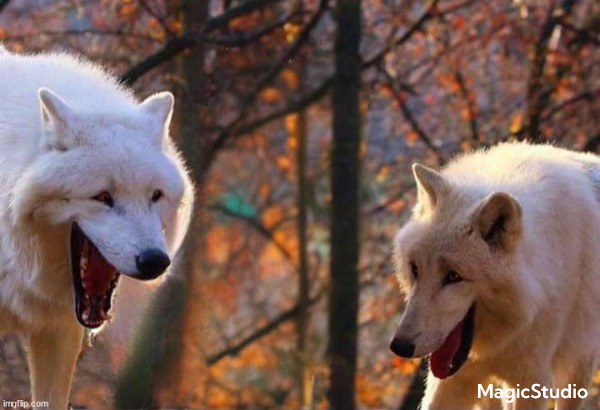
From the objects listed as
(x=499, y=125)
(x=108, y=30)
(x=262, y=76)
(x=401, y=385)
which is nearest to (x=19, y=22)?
(x=108, y=30)

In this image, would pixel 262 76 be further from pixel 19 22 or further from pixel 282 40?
pixel 19 22

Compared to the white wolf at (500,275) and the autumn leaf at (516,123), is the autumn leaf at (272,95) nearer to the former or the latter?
the autumn leaf at (516,123)

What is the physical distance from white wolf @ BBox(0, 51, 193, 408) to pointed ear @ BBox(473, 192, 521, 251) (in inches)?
47.4

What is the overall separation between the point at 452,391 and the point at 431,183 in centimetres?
92

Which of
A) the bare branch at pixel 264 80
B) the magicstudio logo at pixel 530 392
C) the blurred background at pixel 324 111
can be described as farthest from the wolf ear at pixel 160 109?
the bare branch at pixel 264 80

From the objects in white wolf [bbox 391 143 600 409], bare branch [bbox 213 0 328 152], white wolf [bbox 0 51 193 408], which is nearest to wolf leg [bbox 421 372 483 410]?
white wolf [bbox 391 143 600 409]

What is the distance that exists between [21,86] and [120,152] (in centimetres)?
84

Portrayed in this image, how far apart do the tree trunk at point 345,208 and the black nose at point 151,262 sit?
7.70 m

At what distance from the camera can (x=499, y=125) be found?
13867 millimetres

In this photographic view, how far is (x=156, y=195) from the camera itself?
4465mm

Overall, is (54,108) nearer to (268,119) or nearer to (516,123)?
(268,119)

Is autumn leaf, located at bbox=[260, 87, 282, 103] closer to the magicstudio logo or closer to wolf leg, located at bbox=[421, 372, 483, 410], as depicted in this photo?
the magicstudio logo

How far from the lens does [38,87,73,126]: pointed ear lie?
446 centimetres

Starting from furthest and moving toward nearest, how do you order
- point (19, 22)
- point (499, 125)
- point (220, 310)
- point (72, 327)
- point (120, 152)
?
point (220, 310) < point (499, 125) < point (19, 22) < point (72, 327) < point (120, 152)
